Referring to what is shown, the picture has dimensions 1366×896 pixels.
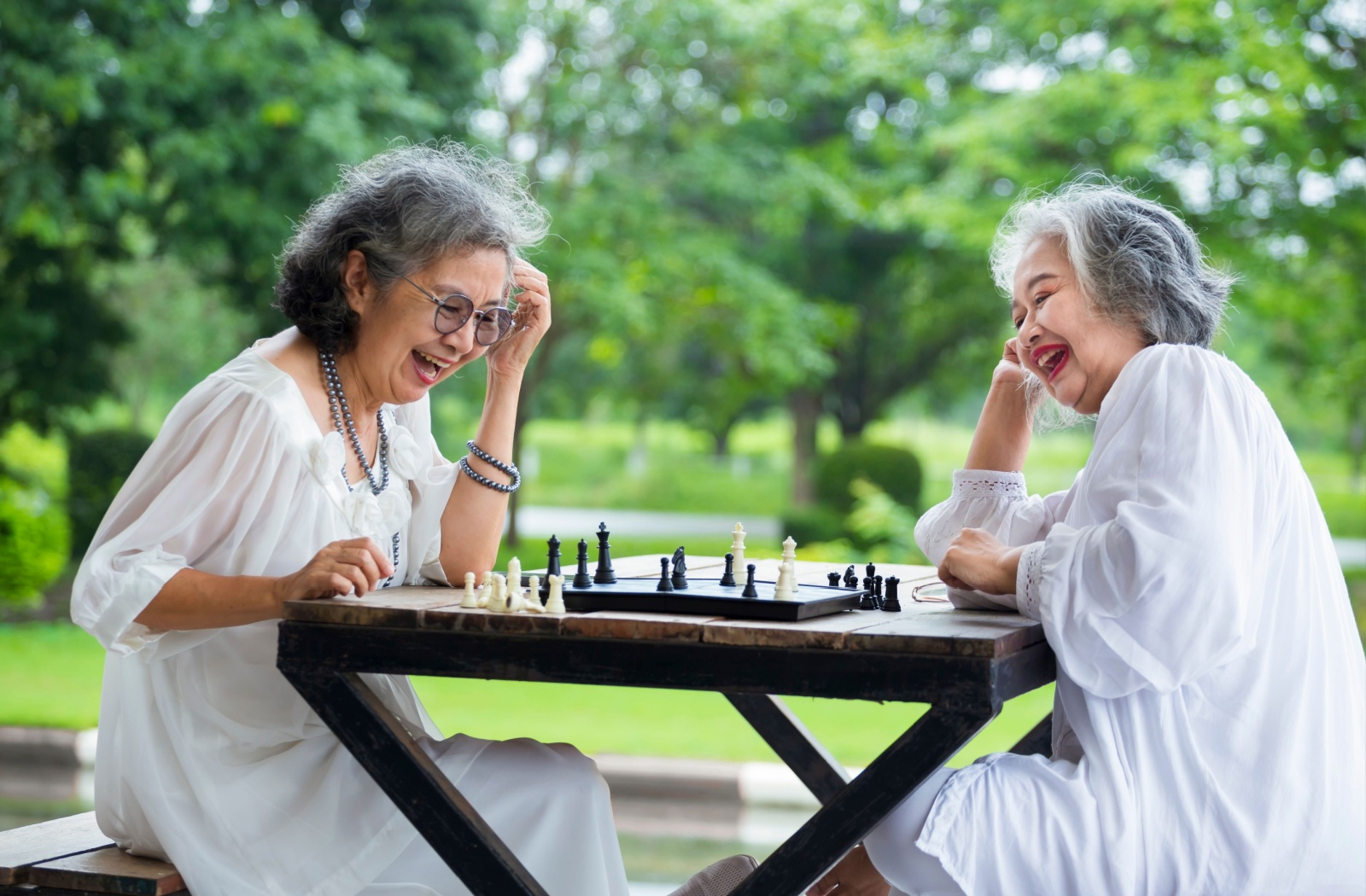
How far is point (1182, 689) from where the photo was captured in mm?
2312

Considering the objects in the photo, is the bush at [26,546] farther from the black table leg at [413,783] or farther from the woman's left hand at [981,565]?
the woman's left hand at [981,565]

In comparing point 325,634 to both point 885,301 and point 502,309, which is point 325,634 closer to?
point 502,309

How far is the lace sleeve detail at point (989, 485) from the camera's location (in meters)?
3.01

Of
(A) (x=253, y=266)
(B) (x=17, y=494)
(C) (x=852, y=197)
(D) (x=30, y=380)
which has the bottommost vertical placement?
(B) (x=17, y=494)

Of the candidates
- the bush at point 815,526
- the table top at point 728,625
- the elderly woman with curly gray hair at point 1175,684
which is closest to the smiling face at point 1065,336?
the elderly woman with curly gray hair at point 1175,684

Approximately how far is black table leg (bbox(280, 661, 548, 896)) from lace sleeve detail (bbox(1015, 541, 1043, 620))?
3.11ft

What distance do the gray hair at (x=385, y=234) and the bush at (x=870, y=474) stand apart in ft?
35.9

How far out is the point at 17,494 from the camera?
37.2 ft

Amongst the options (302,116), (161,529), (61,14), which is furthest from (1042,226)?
(61,14)

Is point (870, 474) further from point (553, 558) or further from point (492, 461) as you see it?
point (553, 558)

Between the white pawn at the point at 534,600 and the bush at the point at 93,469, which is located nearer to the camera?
the white pawn at the point at 534,600

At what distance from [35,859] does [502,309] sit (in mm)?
1399

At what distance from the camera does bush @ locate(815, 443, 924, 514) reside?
13633 mm

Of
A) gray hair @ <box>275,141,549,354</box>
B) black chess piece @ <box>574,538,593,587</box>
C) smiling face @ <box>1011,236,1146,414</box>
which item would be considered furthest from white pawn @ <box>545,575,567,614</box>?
smiling face @ <box>1011,236,1146,414</box>
